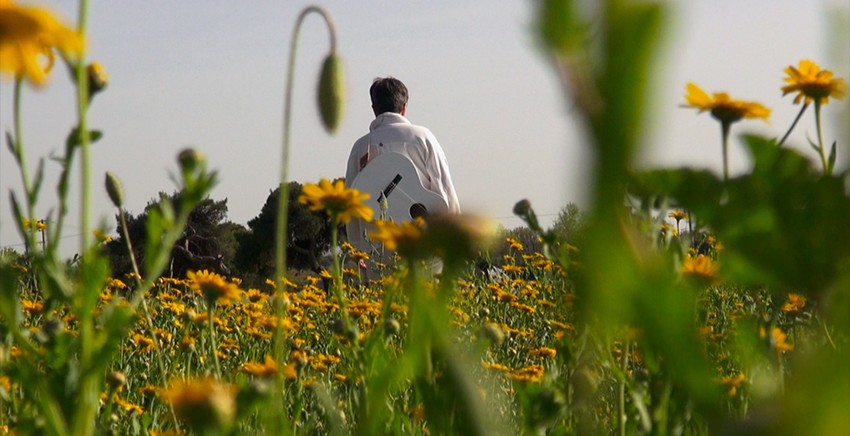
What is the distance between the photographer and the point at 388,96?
5.28 m

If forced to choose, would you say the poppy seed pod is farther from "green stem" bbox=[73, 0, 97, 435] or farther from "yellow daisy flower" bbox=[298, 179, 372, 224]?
"yellow daisy flower" bbox=[298, 179, 372, 224]

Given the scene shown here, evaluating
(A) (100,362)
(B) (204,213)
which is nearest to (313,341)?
(A) (100,362)

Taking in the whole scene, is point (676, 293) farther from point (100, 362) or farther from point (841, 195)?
point (100, 362)

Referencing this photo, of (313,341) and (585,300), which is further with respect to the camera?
(313,341)

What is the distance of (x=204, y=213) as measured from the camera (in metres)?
14.7

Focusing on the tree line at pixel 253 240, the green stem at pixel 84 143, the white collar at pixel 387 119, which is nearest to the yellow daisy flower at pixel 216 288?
the green stem at pixel 84 143

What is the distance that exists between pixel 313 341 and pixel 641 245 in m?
2.77

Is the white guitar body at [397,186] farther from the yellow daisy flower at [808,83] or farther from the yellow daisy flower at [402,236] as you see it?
the yellow daisy flower at [402,236]

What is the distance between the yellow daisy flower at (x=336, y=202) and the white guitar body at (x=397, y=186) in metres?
3.57

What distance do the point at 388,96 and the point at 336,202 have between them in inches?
168

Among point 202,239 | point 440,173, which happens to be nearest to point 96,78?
point 440,173

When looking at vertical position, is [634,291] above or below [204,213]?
below

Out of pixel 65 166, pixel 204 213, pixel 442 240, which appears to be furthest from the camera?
pixel 204 213

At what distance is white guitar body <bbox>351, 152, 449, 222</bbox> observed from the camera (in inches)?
185
